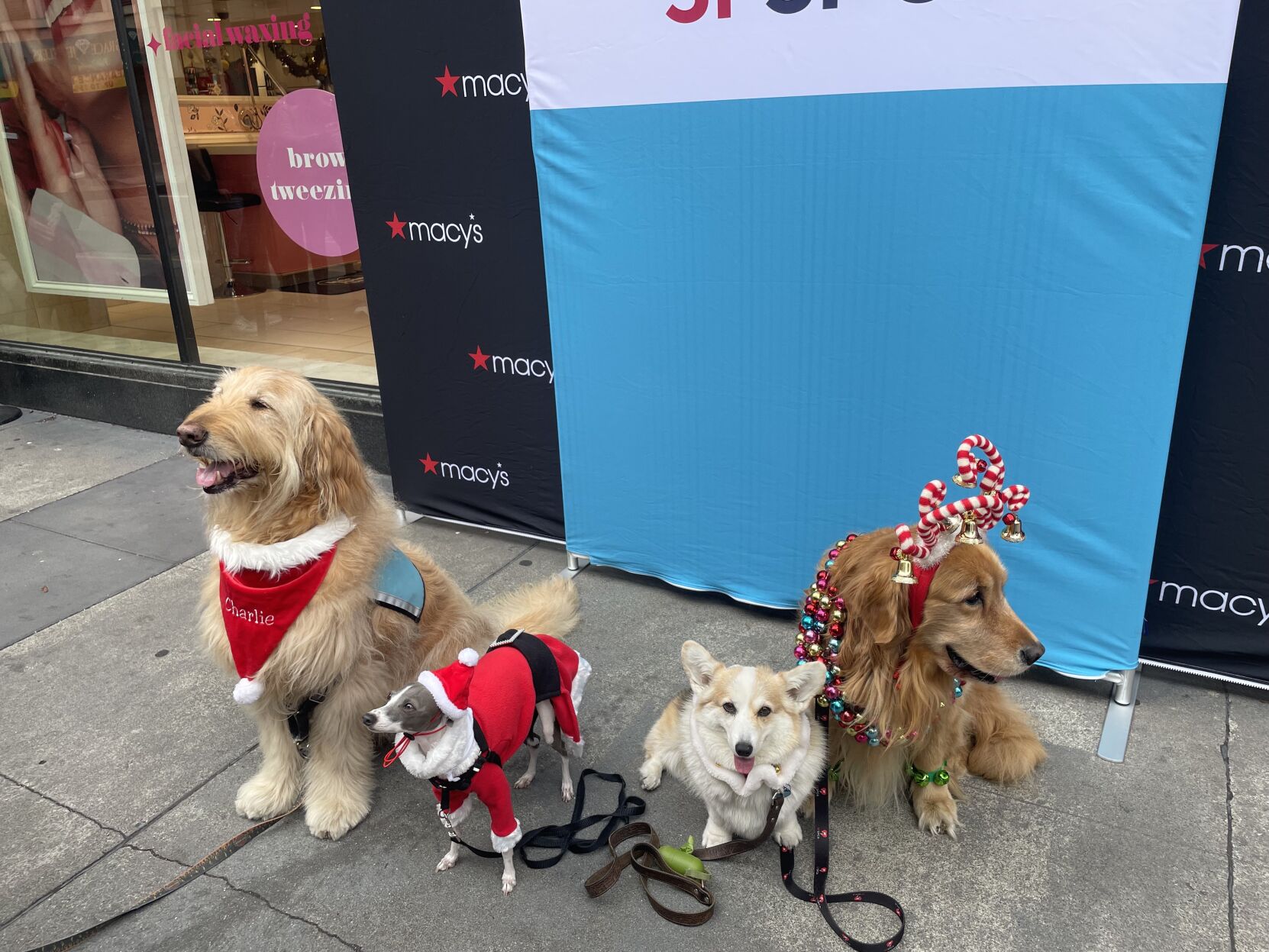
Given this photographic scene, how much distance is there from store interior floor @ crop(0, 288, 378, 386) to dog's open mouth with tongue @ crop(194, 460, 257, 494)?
12.3ft

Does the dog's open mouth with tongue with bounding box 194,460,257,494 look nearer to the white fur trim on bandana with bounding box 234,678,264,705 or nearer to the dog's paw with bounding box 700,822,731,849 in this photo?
the white fur trim on bandana with bounding box 234,678,264,705

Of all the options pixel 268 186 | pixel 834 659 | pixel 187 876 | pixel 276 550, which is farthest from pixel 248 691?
pixel 268 186

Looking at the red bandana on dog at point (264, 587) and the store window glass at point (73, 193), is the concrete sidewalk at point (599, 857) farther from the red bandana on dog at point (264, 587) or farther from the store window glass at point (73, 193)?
the store window glass at point (73, 193)

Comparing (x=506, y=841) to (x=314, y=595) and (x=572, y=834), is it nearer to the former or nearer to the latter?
(x=572, y=834)

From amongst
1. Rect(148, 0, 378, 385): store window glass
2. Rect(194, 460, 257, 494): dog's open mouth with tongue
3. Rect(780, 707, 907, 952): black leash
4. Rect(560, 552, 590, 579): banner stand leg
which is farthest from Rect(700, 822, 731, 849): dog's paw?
Rect(148, 0, 378, 385): store window glass

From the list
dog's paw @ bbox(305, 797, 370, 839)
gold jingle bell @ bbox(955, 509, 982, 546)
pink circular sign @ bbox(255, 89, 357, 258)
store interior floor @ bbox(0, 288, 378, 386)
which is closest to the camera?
gold jingle bell @ bbox(955, 509, 982, 546)

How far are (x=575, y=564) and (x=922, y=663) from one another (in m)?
2.46

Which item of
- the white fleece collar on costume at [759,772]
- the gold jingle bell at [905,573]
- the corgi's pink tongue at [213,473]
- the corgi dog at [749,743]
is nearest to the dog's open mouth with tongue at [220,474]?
the corgi's pink tongue at [213,473]

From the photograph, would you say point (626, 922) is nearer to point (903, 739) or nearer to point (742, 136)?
point (903, 739)

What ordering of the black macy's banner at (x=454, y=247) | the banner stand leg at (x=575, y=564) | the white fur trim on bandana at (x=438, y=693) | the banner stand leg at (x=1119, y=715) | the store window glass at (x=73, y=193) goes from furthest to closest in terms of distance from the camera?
the store window glass at (x=73, y=193) < the banner stand leg at (x=575, y=564) < the black macy's banner at (x=454, y=247) < the banner stand leg at (x=1119, y=715) < the white fur trim on bandana at (x=438, y=693)

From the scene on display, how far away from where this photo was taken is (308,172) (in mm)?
6059

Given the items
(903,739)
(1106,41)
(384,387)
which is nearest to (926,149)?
(1106,41)

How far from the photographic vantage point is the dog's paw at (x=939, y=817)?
9.37ft

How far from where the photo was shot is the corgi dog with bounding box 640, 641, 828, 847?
245 centimetres
